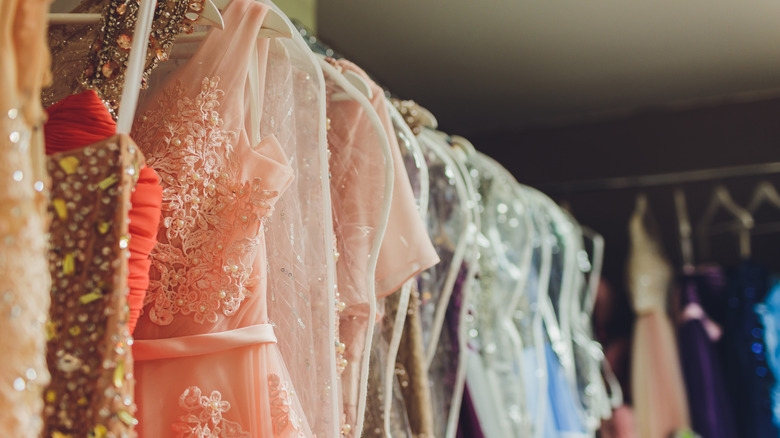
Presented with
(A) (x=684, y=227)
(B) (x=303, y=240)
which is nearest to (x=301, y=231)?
(B) (x=303, y=240)

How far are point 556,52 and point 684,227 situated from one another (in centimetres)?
87

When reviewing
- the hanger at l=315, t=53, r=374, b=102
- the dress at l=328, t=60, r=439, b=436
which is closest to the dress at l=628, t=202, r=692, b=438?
the dress at l=328, t=60, r=439, b=436

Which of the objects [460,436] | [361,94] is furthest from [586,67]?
[361,94]

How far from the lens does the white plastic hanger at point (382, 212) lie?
0.92 metres

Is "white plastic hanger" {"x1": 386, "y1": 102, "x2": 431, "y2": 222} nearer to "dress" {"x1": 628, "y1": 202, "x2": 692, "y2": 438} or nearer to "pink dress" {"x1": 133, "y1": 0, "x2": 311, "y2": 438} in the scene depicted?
"pink dress" {"x1": 133, "y1": 0, "x2": 311, "y2": 438}

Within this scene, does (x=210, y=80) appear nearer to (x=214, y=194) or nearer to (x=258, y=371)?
(x=214, y=194)

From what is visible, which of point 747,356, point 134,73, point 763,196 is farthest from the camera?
point 763,196

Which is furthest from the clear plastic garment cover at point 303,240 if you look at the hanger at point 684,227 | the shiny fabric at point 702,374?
the hanger at point 684,227

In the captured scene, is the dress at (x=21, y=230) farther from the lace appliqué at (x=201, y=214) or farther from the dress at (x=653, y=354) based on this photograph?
the dress at (x=653, y=354)

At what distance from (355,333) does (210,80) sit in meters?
0.39

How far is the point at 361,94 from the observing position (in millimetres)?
954

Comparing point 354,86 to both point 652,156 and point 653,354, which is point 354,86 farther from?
point 652,156

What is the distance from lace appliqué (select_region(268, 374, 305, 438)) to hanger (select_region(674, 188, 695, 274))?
2.24 meters

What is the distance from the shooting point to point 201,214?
75 centimetres
